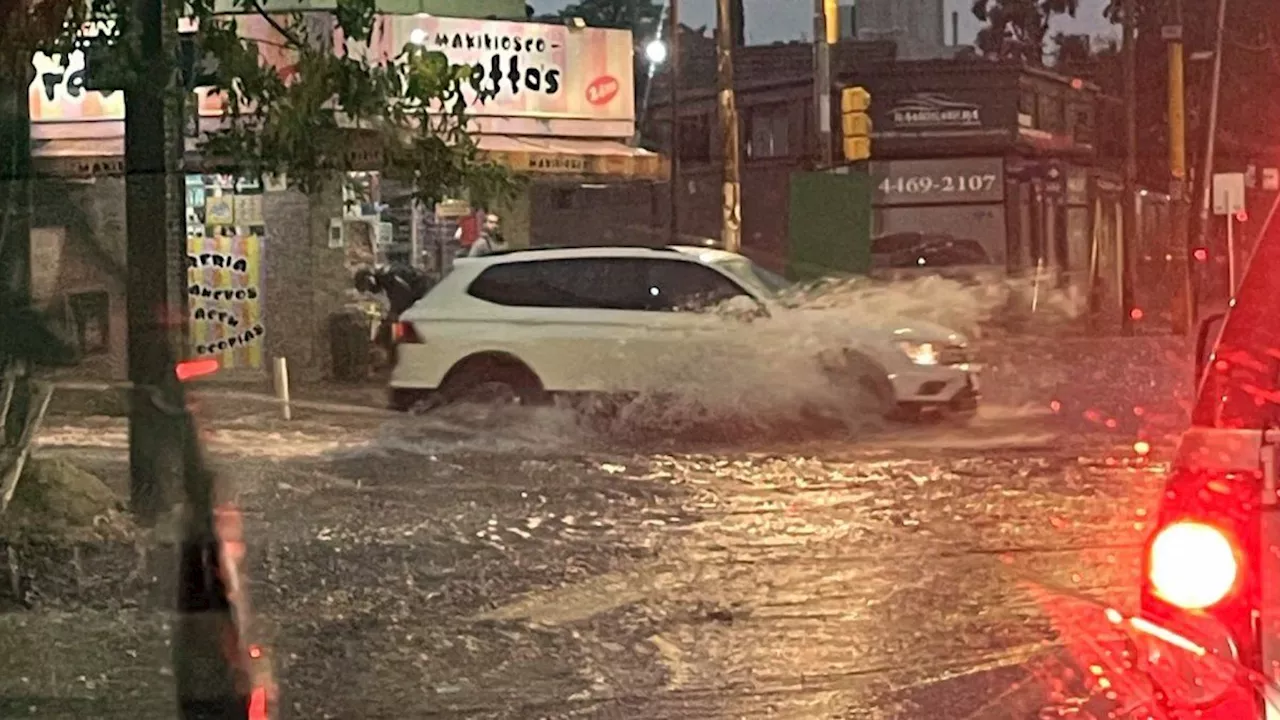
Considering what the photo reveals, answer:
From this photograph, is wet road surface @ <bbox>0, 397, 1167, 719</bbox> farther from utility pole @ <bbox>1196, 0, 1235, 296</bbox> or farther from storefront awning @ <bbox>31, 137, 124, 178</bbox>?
utility pole @ <bbox>1196, 0, 1235, 296</bbox>

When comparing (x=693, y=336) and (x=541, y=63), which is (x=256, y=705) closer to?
(x=693, y=336)

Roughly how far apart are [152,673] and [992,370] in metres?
16.7

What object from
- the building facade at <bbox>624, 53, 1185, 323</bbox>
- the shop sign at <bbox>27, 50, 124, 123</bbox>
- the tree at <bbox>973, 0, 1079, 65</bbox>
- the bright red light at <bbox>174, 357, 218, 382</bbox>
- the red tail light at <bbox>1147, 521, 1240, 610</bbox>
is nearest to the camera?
the red tail light at <bbox>1147, 521, 1240, 610</bbox>

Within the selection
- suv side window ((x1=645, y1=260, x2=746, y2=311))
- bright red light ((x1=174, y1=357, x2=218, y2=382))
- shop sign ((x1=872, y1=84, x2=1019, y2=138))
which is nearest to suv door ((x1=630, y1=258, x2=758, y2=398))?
suv side window ((x1=645, y1=260, x2=746, y2=311))

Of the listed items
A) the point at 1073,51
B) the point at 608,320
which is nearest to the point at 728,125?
the point at 608,320

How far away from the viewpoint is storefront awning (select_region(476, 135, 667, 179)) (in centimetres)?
2088

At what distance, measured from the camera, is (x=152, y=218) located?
23.8 ft

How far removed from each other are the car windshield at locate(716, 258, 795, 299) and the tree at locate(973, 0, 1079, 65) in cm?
3167

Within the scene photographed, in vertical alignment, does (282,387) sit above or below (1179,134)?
Result: below

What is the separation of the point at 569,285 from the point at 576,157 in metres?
5.33

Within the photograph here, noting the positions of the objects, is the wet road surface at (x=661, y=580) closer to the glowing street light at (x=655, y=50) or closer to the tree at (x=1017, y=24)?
the glowing street light at (x=655, y=50)

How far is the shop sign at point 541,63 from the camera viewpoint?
20938 mm

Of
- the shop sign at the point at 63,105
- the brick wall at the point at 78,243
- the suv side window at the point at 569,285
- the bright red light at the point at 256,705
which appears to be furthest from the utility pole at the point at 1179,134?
the bright red light at the point at 256,705

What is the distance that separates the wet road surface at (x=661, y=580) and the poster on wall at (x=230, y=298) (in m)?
6.48
